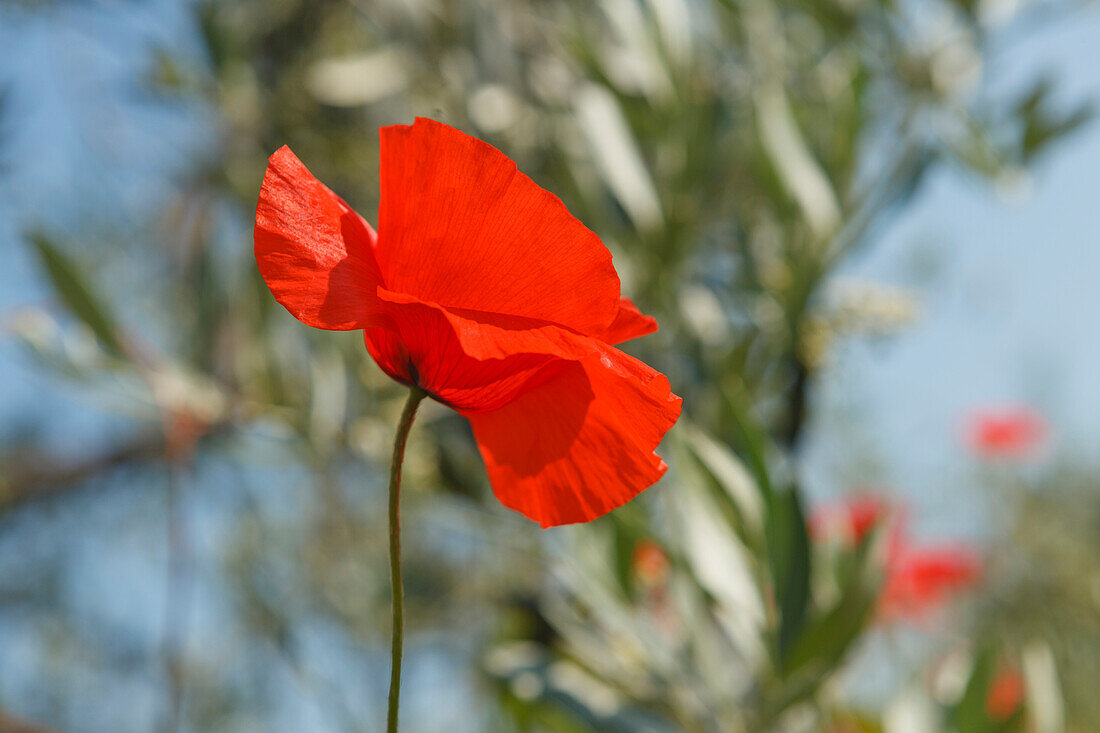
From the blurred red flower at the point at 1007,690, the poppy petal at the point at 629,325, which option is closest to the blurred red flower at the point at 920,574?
the blurred red flower at the point at 1007,690

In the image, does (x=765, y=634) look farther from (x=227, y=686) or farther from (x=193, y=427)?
(x=227, y=686)

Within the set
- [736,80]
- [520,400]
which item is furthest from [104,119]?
[520,400]

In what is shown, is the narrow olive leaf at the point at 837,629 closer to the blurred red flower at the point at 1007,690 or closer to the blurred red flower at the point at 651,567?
the blurred red flower at the point at 651,567

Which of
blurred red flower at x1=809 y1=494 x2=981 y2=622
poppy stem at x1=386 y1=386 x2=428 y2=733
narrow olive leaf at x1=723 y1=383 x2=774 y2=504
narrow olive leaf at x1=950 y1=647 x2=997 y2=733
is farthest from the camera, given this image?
blurred red flower at x1=809 y1=494 x2=981 y2=622

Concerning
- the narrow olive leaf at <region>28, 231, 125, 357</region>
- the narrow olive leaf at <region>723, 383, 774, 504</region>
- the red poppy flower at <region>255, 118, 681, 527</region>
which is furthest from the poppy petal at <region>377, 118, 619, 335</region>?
the narrow olive leaf at <region>28, 231, 125, 357</region>

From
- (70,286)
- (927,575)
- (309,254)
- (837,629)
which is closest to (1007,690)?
(927,575)

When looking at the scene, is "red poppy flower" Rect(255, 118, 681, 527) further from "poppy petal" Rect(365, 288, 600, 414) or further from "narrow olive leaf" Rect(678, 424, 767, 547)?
"narrow olive leaf" Rect(678, 424, 767, 547)
